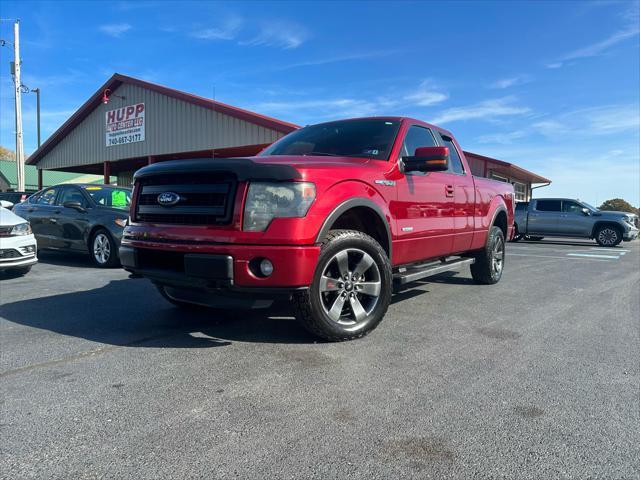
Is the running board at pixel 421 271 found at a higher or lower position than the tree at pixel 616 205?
lower

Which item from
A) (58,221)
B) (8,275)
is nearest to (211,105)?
(58,221)

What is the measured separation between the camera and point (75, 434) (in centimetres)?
219

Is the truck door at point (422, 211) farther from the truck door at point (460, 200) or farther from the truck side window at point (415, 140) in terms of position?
the truck door at point (460, 200)

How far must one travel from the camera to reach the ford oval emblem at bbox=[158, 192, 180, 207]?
357 centimetres

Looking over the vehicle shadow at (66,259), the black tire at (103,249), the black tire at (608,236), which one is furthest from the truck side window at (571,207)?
the vehicle shadow at (66,259)

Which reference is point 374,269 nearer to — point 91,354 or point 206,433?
point 206,433

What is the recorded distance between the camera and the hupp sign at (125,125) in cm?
2033

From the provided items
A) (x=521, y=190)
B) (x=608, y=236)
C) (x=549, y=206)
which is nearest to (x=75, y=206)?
(x=549, y=206)

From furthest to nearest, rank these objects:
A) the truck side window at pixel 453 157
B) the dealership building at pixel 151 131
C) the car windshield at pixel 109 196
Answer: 1. the dealership building at pixel 151 131
2. the car windshield at pixel 109 196
3. the truck side window at pixel 453 157

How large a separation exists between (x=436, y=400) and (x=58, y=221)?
8158 mm

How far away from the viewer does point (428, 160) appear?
4.17 meters

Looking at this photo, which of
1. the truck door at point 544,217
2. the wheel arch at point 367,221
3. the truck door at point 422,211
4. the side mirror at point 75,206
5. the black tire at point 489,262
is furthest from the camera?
the truck door at point 544,217

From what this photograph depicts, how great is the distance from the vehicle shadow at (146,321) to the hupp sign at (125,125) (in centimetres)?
1683

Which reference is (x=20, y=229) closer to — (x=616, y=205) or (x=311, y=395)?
(x=311, y=395)
